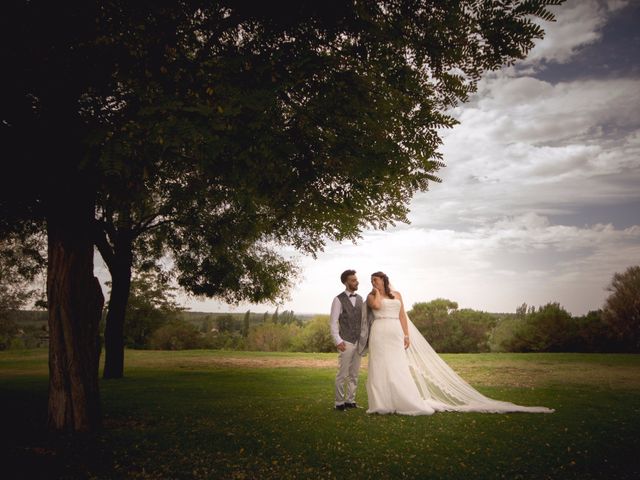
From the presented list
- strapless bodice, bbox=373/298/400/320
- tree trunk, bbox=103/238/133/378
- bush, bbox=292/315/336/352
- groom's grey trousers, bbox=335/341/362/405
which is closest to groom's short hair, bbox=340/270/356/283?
strapless bodice, bbox=373/298/400/320

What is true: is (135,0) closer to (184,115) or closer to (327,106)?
(184,115)

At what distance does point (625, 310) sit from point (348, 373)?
29085mm

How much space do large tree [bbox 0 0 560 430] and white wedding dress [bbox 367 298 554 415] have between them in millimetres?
3314

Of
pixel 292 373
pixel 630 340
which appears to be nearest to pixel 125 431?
pixel 292 373

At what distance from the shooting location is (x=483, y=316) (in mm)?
68625

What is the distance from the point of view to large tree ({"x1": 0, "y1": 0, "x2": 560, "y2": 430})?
580 cm

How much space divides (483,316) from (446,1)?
69095 millimetres

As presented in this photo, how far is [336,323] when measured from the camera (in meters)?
10.3

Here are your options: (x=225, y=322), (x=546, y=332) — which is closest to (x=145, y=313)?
(x=546, y=332)

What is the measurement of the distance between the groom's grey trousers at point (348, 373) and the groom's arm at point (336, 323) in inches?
9.1

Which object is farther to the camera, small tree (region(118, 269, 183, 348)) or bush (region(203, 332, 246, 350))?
bush (region(203, 332, 246, 350))

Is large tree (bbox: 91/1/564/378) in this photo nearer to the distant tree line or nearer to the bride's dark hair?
the bride's dark hair

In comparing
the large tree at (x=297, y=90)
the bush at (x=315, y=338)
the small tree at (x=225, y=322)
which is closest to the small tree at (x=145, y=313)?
the bush at (x=315, y=338)

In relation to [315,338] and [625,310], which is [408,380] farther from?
[315,338]
